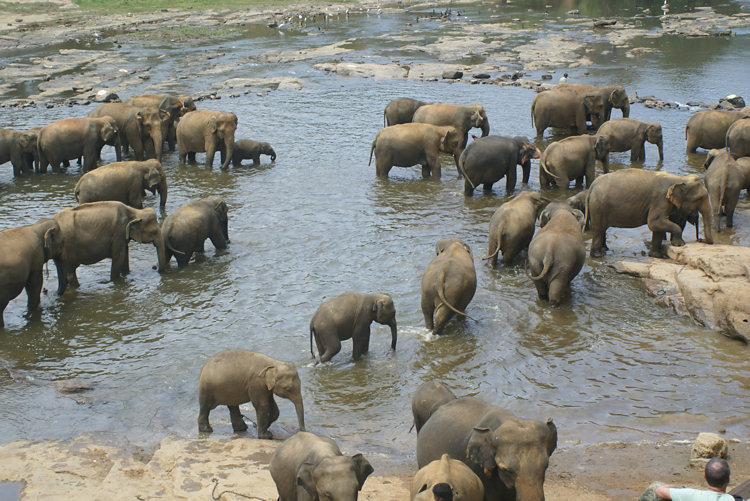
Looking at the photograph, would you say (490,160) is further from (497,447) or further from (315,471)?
(315,471)

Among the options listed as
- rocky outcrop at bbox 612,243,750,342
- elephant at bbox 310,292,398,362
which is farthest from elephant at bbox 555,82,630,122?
elephant at bbox 310,292,398,362

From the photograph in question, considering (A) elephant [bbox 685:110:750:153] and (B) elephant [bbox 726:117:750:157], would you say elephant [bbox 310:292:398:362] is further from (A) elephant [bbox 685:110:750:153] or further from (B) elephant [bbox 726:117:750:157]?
(A) elephant [bbox 685:110:750:153]

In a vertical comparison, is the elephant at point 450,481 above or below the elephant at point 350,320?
above

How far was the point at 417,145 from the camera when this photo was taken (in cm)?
1741

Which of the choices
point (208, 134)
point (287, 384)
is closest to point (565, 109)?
point (208, 134)

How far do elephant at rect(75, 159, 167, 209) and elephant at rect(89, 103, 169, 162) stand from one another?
12.8 ft

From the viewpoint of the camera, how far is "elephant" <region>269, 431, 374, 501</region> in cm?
565

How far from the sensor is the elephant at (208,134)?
18859mm

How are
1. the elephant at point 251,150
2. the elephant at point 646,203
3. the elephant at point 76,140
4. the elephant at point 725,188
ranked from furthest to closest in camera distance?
the elephant at point 251,150 → the elephant at point 76,140 → the elephant at point 725,188 → the elephant at point 646,203

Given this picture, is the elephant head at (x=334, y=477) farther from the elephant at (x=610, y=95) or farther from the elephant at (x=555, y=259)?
the elephant at (x=610, y=95)

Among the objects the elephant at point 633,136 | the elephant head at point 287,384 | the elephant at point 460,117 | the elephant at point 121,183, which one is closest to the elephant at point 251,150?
the elephant at point 460,117

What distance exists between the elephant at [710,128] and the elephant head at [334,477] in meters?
14.2

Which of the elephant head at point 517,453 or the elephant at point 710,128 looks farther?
the elephant at point 710,128

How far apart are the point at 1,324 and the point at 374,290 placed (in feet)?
16.5
